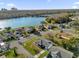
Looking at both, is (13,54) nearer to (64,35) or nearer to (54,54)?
(54,54)

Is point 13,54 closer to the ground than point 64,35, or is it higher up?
closer to the ground

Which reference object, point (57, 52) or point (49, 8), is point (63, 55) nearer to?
point (57, 52)

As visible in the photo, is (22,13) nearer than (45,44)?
No

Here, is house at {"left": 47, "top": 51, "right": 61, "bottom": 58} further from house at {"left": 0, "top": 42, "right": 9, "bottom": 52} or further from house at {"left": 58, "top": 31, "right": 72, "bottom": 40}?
house at {"left": 0, "top": 42, "right": 9, "bottom": 52}

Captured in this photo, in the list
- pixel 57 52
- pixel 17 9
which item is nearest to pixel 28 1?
pixel 17 9

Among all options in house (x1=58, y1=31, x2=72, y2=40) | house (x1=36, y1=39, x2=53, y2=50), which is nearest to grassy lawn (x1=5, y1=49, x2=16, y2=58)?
house (x1=36, y1=39, x2=53, y2=50)

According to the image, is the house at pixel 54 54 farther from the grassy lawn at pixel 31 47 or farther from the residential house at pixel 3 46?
the residential house at pixel 3 46

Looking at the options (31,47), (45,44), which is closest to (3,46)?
(31,47)
